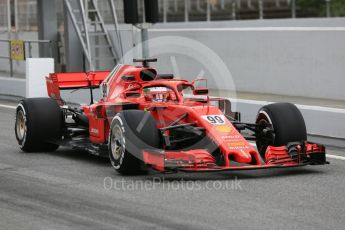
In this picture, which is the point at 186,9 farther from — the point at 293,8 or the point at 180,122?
the point at 180,122

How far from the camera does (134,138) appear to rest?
10.6 metres

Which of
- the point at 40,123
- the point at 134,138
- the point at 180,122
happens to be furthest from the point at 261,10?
the point at 134,138

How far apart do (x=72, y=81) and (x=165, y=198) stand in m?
4.54

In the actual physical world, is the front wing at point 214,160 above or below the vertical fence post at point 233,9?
below

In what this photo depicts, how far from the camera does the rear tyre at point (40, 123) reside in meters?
12.8

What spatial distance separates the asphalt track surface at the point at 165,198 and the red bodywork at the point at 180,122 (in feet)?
0.73

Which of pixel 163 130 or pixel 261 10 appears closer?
pixel 163 130

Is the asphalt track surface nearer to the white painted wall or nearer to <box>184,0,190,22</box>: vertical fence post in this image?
the white painted wall

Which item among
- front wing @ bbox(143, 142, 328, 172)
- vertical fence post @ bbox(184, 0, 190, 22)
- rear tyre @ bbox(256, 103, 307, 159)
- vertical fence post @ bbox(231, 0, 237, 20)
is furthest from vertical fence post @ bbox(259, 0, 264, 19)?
front wing @ bbox(143, 142, 328, 172)

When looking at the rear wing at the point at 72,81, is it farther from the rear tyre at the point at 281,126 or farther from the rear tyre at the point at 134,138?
the rear tyre at the point at 281,126

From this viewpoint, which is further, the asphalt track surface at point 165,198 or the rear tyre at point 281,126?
the rear tyre at point 281,126

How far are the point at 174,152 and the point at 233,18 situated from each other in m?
14.8

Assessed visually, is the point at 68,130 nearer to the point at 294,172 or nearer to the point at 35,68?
the point at 294,172

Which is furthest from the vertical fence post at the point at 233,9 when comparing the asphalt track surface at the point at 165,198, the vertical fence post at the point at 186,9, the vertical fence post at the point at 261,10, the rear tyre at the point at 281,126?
the rear tyre at the point at 281,126
